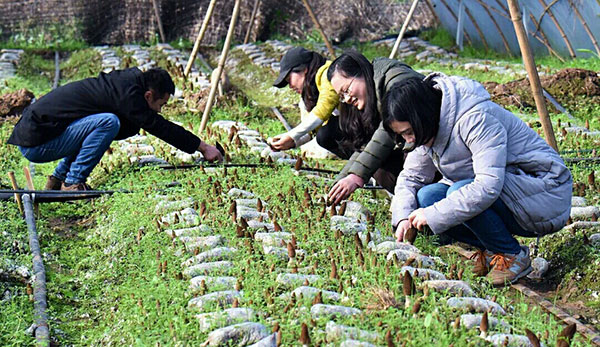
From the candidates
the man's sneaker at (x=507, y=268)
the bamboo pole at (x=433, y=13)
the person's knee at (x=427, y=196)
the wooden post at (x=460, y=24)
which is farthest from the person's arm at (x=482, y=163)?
the bamboo pole at (x=433, y=13)

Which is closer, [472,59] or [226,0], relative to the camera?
[472,59]

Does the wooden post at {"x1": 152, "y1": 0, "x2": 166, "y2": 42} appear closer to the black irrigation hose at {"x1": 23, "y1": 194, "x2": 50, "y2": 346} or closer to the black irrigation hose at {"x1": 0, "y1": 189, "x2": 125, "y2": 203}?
the black irrigation hose at {"x1": 0, "y1": 189, "x2": 125, "y2": 203}

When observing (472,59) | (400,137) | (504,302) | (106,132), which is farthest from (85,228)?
(472,59)

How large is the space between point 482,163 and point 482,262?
0.68 m

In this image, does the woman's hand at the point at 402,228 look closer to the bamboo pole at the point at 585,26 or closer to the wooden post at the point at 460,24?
the bamboo pole at the point at 585,26

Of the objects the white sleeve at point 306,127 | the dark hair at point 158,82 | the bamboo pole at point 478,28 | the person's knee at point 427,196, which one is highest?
the dark hair at point 158,82

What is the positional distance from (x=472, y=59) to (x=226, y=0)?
499cm

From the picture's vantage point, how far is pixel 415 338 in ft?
11.1

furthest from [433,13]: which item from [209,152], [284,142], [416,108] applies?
[416,108]

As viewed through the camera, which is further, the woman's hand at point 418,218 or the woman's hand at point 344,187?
the woman's hand at point 344,187

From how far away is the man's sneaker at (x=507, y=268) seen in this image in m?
4.36

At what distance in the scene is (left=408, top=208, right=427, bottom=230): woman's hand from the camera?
425cm

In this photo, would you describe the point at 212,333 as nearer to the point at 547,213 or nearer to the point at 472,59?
the point at 547,213

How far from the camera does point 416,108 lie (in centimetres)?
→ 402
